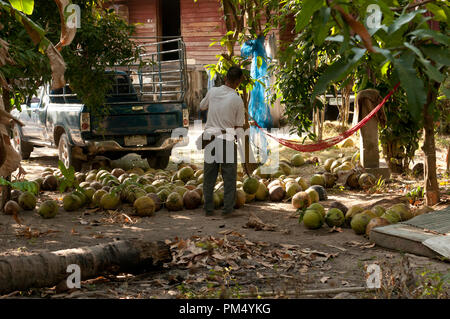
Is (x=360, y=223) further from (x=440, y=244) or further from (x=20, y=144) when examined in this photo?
(x=20, y=144)

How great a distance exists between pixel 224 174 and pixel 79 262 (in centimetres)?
344

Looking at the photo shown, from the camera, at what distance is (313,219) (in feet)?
21.1

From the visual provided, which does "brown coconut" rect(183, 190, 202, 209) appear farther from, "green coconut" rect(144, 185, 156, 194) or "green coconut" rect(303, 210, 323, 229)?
"green coconut" rect(303, 210, 323, 229)

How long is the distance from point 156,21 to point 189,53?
6.41 feet

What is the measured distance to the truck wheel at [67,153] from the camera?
427 inches

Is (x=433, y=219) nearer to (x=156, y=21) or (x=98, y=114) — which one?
(x=98, y=114)

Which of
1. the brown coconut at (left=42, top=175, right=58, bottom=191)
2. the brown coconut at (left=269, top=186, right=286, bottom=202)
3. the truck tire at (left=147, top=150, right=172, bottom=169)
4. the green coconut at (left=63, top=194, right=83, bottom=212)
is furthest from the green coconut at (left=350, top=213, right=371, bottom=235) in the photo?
the truck tire at (left=147, top=150, right=172, bottom=169)

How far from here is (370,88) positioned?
27.8 feet

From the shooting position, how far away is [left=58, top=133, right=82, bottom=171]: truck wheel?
1084 cm

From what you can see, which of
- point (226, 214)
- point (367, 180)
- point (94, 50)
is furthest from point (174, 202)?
point (367, 180)

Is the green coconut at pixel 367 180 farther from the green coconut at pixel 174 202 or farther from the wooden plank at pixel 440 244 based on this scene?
the wooden plank at pixel 440 244

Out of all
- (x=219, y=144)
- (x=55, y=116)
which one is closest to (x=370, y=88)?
(x=219, y=144)

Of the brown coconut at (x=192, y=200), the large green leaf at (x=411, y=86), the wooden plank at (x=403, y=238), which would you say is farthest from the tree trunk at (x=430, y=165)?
the large green leaf at (x=411, y=86)

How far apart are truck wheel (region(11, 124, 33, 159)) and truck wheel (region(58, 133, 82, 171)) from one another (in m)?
2.28
